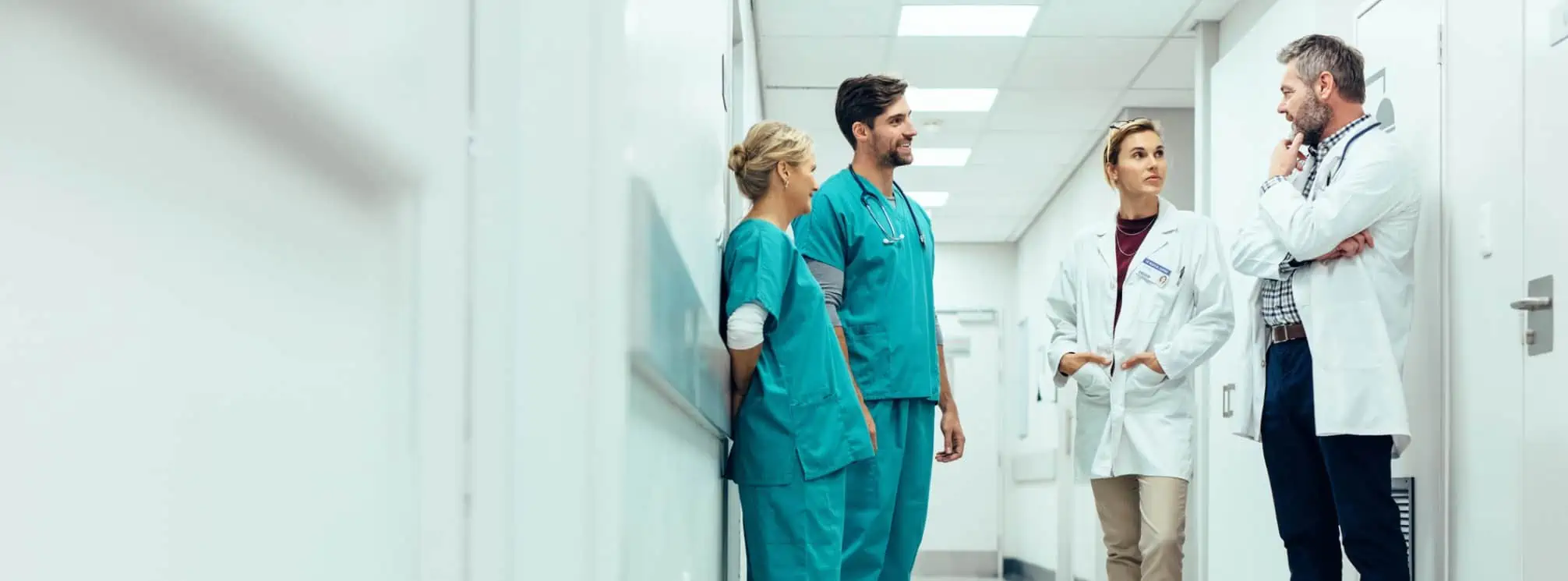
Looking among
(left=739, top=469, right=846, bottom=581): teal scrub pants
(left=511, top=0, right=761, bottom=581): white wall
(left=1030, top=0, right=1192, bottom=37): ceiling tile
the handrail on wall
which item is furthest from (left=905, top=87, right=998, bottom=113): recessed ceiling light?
(left=511, top=0, right=761, bottom=581): white wall

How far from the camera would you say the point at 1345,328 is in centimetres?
270

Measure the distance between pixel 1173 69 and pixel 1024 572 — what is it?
15.9ft

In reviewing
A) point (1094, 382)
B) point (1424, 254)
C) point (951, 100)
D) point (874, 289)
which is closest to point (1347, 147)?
point (1424, 254)

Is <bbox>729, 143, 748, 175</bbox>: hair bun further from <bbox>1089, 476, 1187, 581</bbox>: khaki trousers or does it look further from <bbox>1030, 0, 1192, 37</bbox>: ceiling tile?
<bbox>1030, 0, 1192, 37</bbox>: ceiling tile

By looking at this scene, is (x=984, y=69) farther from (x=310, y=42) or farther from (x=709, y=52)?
(x=310, y=42)

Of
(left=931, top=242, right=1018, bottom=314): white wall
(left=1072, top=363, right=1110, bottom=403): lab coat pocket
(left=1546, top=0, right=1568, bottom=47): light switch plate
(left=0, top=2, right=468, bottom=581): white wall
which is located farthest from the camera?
(left=931, top=242, right=1018, bottom=314): white wall

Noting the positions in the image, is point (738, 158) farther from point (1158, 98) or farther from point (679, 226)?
point (1158, 98)

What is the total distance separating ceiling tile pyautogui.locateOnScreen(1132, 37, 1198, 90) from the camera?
5.47 metres

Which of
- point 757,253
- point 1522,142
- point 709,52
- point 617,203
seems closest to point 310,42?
point 617,203

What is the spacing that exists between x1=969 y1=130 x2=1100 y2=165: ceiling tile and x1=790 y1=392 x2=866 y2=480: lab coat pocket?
4910 mm

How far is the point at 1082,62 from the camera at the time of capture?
5.73 metres

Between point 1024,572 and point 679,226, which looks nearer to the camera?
point 679,226

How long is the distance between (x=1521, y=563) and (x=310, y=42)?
2.78 meters

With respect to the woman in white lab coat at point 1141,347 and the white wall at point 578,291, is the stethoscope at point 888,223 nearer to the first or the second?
the woman in white lab coat at point 1141,347
